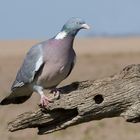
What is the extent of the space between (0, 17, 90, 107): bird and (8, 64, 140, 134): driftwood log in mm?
131

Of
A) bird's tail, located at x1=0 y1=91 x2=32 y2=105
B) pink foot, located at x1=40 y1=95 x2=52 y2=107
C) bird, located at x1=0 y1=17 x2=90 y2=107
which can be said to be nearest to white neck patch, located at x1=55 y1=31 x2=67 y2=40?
bird, located at x1=0 y1=17 x2=90 y2=107

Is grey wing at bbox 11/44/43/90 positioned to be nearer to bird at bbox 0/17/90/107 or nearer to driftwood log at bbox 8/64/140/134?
bird at bbox 0/17/90/107

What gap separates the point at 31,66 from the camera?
6613 mm

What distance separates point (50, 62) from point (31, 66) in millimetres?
224

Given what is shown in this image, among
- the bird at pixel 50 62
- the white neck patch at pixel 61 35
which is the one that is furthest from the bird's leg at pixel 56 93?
the white neck patch at pixel 61 35

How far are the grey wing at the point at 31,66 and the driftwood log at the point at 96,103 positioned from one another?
0.37 metres

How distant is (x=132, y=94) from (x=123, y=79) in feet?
0.52

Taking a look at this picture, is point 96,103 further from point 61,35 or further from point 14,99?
point 14,99

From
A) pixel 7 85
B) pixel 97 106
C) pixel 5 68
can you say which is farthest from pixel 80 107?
pixel 5 68

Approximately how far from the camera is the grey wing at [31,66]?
6508 millimetres

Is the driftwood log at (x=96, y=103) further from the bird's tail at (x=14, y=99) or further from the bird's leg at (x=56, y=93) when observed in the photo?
the bird's tail at (x=14, y=99)

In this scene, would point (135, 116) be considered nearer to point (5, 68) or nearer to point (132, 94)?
point (132, 94)

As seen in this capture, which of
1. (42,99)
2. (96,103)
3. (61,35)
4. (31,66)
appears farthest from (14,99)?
(96,103)

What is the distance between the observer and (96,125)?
37.8 feet
